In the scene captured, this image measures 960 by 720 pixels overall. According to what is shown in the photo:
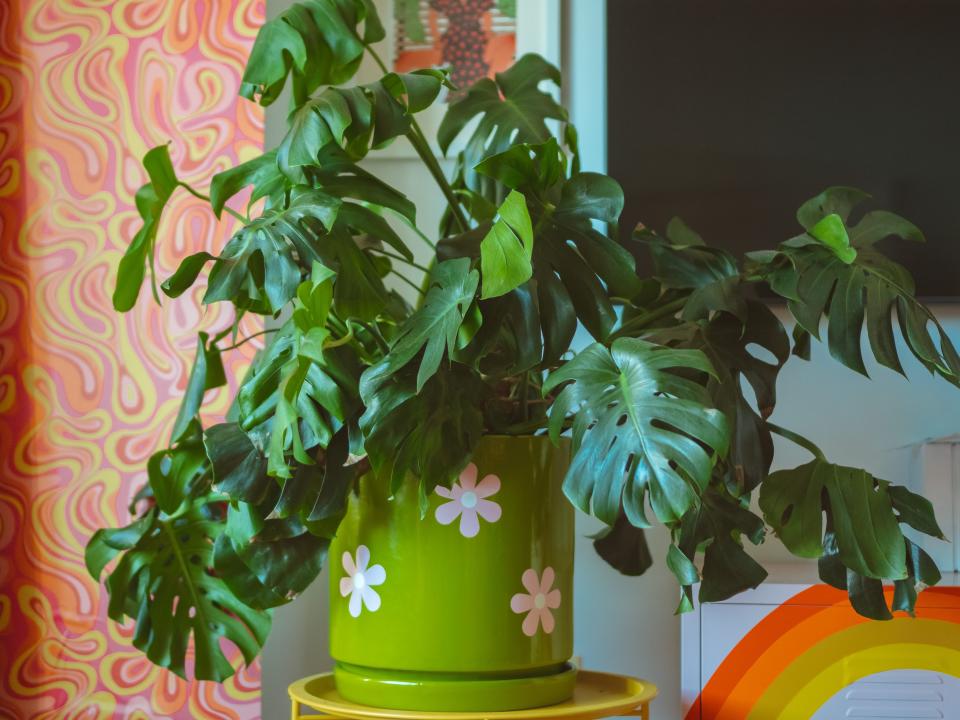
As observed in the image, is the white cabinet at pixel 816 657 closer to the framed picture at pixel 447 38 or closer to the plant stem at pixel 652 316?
the plant stem at pixel 652 316

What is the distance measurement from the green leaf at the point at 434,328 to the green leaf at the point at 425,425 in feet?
0.08

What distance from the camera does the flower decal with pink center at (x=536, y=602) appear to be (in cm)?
155

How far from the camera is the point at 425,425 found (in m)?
1.43

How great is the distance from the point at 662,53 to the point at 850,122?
1.32 feet

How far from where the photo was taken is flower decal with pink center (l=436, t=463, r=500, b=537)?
1.53m

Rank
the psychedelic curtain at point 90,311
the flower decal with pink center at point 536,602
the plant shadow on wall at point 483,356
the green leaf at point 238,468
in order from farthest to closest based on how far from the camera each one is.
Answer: the psychedelic curtain at point 90,311 → the flower decal with pink center at point 536,602 → the green leaf at point 238,468 → the plant shadow on wall at point 483,356

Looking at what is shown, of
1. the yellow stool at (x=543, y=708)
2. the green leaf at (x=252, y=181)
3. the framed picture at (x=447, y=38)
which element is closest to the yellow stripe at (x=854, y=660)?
the yellow stool at (x=543, y=708)

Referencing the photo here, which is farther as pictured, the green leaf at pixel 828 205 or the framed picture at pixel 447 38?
the framed picture at pixel 447 38

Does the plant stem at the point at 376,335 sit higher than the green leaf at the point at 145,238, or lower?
lower

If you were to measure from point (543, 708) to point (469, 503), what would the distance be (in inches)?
12.0

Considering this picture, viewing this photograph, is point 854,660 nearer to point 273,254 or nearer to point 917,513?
point 917,513

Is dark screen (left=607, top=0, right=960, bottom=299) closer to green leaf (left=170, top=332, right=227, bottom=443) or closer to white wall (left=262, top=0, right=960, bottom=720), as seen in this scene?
white wall (left=262, top=0, right=960, bottom=720)

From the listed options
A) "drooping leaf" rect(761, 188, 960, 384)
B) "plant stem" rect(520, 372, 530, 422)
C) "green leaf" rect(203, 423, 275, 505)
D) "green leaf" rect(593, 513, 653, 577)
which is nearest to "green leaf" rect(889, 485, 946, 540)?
"drooping leaf" rect(761, 188, 960, 384)

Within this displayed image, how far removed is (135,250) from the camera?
156 centimetres
